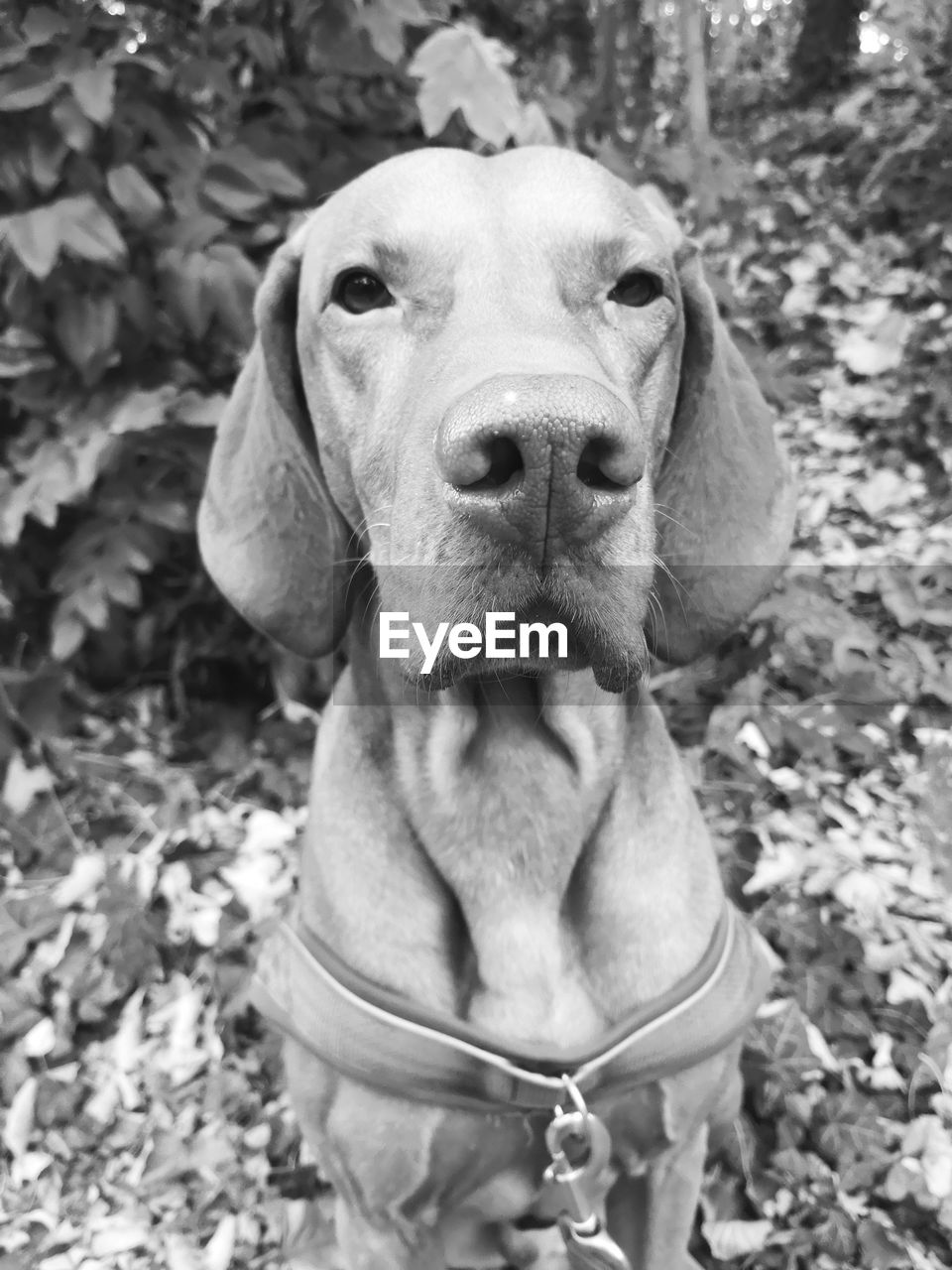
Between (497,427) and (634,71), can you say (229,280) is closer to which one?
(497,427)

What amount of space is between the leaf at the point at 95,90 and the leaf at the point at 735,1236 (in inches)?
120

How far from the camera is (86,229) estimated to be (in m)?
2.52

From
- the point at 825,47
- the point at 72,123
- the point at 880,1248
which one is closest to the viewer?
the point at 880,1248

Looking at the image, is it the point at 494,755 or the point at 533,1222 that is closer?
the point at 494,755

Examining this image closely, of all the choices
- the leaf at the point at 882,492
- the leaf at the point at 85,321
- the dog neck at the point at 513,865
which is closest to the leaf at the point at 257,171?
the leaf at the point at 85,321

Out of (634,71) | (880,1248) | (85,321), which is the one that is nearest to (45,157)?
(85,321)

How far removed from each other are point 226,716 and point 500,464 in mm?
2775

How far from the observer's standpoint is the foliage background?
2.32m

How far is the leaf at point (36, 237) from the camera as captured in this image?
2422 mm

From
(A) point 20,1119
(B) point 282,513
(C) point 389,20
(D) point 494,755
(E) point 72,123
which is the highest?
(C) point 389,20

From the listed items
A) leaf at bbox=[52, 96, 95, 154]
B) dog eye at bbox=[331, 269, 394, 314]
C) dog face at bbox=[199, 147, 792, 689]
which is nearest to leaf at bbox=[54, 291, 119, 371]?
leaf at bbox=[52, 96, 95, 154]

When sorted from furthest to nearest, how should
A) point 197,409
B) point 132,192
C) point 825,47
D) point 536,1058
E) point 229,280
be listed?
point 825,47 < point 197,409 < point 229,280 < point 132,192 < point 536,1058

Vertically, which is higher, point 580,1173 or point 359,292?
point 359,292

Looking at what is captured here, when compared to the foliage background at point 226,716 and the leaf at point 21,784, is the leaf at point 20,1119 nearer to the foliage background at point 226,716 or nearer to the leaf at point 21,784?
the foliage background at point 226,716
